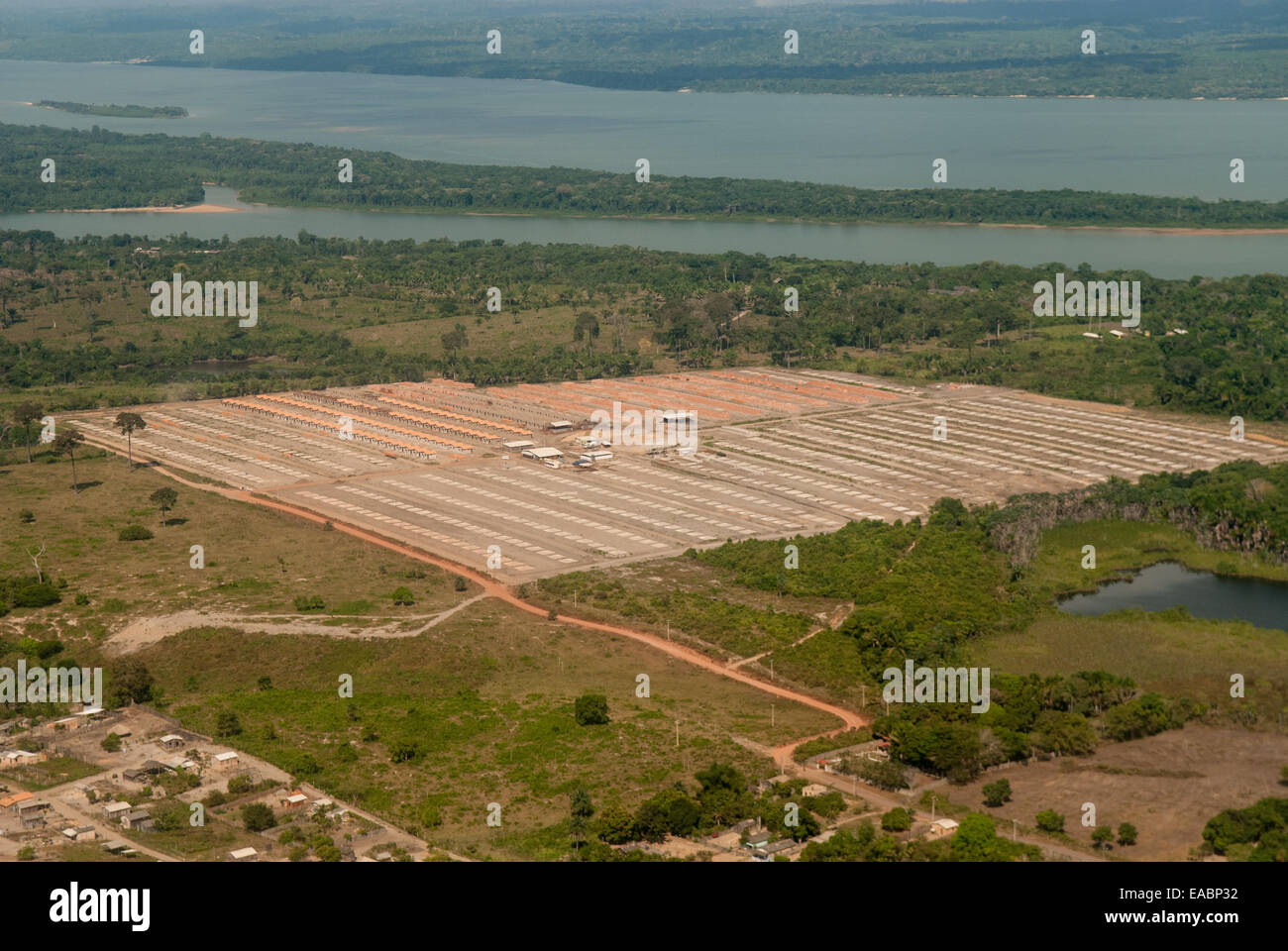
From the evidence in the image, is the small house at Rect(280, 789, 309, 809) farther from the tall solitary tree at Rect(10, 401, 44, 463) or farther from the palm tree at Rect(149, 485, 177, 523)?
the tall solitary tree at Rect(10, 401, 44, 463)

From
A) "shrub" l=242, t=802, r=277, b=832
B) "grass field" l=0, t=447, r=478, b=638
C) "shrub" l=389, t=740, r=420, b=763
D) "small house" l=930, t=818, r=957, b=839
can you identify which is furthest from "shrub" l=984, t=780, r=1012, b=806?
"grass field" l=0, t=447, r=478, b=638

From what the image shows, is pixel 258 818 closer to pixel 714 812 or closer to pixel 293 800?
pixel 293 800

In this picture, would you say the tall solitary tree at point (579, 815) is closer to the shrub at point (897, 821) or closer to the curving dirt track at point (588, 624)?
the curving dirt track at point (588, 624)

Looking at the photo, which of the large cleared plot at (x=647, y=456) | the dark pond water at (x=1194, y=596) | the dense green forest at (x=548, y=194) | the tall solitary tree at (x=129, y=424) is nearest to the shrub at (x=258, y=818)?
the large cleared plot at (x=647, y=456)

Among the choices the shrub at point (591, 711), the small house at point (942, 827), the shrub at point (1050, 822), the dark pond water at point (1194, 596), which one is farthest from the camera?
the dark pond water at point (1194, 596)

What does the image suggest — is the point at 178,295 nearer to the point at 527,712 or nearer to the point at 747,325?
the point at 747,325

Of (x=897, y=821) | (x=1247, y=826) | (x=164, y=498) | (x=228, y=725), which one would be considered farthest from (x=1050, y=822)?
(x=164, y=498)
